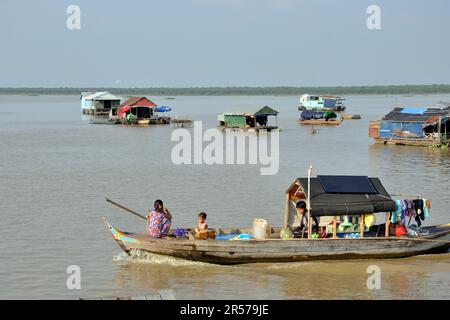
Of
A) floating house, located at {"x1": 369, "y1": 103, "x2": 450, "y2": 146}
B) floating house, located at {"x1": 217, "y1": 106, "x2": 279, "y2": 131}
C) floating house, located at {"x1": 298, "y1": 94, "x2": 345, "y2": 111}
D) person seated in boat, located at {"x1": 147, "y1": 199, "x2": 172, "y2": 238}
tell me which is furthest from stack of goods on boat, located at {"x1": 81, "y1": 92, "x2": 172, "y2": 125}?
person seated in boat, located at {"x1": 147, "y1": 199, "x2": 172, "y2": 238}

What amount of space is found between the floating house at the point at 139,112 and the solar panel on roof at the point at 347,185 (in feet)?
127

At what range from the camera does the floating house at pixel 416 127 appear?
33125 millimetres

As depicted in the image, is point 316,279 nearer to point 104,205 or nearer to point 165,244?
point 165,244

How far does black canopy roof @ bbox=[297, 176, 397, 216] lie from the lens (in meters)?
12.9

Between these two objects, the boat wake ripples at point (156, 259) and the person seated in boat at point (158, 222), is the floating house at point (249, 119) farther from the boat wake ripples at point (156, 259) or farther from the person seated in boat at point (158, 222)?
the boat wake ripples at point (156, 259)

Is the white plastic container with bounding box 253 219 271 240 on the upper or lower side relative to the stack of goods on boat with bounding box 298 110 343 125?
→ lower

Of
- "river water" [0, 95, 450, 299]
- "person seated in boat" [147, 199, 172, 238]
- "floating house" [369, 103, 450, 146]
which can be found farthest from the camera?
"floating house" [369, 103, 450, 146]

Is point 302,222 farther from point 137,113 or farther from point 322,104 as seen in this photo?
point 322,104

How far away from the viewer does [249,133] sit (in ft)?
139

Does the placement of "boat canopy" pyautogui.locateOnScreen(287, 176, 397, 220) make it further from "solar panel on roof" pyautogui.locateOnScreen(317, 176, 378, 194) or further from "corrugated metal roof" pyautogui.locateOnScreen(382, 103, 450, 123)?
"corrugated metal roof" pyautogui.locateOnScreen(382, 103, 450, 123)

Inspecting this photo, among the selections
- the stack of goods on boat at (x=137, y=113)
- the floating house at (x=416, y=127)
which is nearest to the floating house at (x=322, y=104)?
the stack of goods on boat at (x=137, y=113)

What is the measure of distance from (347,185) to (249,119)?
3051 cm

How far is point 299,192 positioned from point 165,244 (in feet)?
9.80

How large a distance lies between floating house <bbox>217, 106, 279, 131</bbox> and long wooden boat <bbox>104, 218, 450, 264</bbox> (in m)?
29.8
